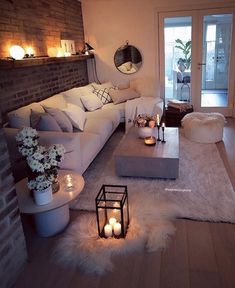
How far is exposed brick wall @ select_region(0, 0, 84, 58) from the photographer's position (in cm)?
309

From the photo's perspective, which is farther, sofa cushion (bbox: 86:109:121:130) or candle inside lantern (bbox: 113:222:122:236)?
sofa cushion (bbox: 86:109:121:130)

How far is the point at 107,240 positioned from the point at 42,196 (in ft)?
2.02

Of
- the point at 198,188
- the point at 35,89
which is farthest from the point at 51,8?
the point at 198,188

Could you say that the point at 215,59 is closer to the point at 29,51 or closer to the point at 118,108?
the point at 118,108

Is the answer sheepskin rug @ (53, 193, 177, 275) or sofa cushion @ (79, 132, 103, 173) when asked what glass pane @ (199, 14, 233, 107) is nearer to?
sofa cushion @ (79, 132, 103, 173)

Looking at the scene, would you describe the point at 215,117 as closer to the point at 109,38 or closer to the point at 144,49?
the point at 144,49

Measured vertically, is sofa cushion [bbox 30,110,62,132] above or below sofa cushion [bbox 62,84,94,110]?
below

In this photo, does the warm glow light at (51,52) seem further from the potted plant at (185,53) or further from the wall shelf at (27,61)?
the potted plant at (185,53)

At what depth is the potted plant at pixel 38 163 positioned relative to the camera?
198 cm

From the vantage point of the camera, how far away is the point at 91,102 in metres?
4.52

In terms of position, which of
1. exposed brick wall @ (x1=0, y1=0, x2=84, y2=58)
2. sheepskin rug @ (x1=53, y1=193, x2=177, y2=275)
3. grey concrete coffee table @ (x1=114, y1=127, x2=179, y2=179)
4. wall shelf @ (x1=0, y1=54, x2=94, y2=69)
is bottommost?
sheepskin rug @ (x1=53, y1=193, x2=177, y2=275)

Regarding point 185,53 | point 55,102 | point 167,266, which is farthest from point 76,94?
point 167,266

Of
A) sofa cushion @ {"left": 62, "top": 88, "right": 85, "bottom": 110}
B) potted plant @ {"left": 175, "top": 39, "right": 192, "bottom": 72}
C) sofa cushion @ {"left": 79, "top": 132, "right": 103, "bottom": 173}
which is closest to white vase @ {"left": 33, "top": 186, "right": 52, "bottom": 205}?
sofa cushion @ {"left": 79, "top": 132, "right": 103, "bottom": 173}

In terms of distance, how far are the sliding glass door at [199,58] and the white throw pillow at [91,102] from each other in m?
1.67
